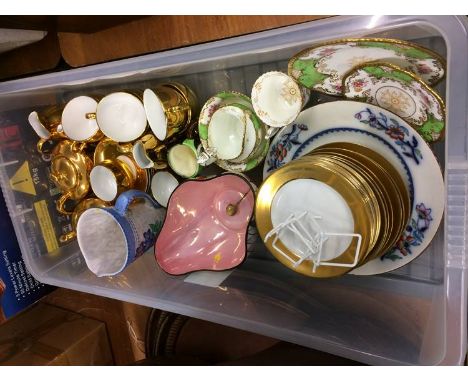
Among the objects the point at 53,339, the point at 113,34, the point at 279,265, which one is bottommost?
the point at 53,339

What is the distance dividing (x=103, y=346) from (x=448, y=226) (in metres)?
1.00

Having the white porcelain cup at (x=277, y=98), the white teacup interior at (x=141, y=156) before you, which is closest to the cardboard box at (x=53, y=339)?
the white teacup interior at (x=141, y=156)

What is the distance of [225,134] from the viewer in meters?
0.79

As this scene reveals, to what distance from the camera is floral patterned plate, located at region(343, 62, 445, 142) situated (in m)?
0.62

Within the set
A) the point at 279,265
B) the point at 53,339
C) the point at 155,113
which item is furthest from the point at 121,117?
the point at 53,339

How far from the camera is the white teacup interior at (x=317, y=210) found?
1.98ft

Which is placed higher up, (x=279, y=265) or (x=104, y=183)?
(x=104, y=183)

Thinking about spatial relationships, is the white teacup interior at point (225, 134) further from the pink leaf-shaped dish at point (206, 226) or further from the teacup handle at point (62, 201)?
the teacup handle at point (62, 201)

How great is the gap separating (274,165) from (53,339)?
31.3 inches

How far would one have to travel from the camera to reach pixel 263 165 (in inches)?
32.5

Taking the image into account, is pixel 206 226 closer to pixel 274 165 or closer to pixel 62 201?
pixel 274 165

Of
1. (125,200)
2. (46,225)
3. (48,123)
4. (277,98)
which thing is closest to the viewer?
(277,98)

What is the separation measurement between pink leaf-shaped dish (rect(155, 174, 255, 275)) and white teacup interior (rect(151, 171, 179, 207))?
6cm

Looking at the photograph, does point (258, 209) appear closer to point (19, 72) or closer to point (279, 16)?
point (279, 16)
